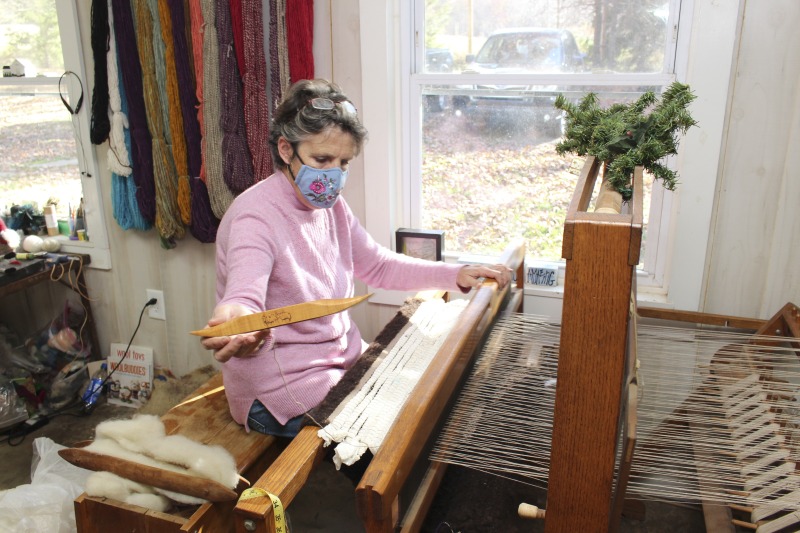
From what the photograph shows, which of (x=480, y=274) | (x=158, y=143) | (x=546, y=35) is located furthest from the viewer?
(x=158, y=143)

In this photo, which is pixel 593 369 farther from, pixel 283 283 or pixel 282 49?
pixel 282 49

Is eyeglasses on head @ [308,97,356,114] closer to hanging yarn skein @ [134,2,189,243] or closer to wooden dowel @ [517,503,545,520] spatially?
wooden dowel @ [517,503,545,520]

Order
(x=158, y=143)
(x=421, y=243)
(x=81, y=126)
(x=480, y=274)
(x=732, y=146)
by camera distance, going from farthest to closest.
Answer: (x=81, y=126) → (x=158, y=143) → (x=421, y=243) → (x=732, y=146) → (x=480, y=274)

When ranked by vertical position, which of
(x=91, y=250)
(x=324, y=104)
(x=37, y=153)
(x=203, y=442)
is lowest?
(x=203, y=442)

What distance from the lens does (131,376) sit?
284 centimetres

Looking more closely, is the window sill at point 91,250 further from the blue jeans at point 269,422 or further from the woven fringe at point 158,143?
the blue jeans at point 269,422

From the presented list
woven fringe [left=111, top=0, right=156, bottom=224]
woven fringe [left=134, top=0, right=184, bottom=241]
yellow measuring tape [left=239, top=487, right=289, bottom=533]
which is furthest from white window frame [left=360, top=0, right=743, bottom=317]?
yellow measuring tape [left=239, top=487, right=289, bottom=533]

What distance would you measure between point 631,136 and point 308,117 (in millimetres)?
699

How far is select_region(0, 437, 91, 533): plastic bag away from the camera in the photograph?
1.67 metres

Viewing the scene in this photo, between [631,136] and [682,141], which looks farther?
[682,141]

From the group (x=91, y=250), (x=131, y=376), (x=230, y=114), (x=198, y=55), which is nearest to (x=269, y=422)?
(x=230, y=114)

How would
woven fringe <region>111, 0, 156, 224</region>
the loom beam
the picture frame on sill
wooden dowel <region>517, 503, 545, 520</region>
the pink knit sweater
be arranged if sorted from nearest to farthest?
the loom beam, wooden dowel <region>517, 503, 545, 520</region>, the pink knit sweater, the picture frame on sill, woven fringe <region>111, 0, 156, 224</region>

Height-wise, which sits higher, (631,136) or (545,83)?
(545,83)

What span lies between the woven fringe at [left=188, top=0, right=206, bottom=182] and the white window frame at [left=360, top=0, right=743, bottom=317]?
55 centimetres
